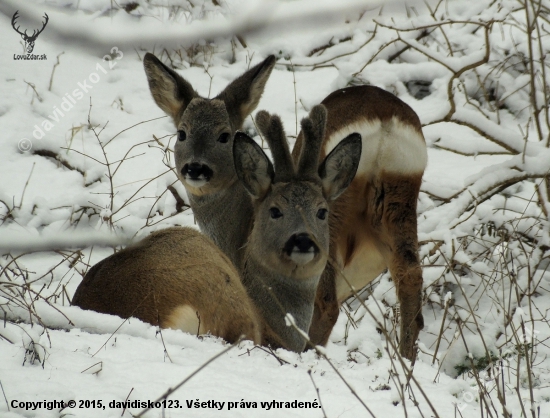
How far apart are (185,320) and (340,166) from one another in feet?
5.96

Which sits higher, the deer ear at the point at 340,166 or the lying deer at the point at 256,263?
the deer ear at the point at 340,166

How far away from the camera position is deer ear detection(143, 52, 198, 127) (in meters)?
6.77

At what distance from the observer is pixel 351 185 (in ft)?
19.6

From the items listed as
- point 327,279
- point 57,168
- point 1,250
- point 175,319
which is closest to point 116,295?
point 175,319

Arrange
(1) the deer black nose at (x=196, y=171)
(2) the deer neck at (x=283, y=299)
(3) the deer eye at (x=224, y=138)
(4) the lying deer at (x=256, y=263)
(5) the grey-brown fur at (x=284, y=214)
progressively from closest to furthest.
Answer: (4) the lying deer at (x=256, y=263) < (5) the grey-brown fur at (x=284, y=214) < (2) the deer neck at (x=283, y=299) < (1) the deer black nose at (x=196, y=171) < (3) the deer eye at (x=224, y=138)

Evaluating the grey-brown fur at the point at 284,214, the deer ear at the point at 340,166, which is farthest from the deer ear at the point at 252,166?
the deer ear at the point at 340,166

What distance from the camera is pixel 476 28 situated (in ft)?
34.2

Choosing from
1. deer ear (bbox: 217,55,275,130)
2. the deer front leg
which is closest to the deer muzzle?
the deer front leg

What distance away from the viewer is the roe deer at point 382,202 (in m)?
5.84

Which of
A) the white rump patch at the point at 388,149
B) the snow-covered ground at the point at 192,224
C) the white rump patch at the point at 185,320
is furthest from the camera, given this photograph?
the white rump patch at the point at 388,149

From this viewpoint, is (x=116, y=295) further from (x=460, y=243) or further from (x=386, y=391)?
(x=460, y=243)

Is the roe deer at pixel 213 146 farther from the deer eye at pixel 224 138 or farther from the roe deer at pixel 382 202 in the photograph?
the roe deer at pixel 382 202
